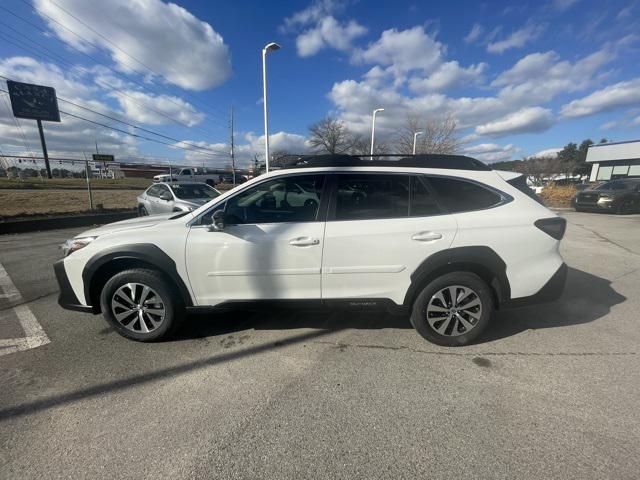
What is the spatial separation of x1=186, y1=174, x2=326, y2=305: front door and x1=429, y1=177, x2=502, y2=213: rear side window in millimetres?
1148

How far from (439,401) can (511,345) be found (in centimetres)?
125

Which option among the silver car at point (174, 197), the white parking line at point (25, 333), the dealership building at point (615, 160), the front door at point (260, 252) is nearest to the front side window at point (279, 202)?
the front door at point (260, 252)

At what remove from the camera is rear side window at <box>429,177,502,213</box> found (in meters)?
2.92

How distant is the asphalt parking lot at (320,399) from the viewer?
1.82m

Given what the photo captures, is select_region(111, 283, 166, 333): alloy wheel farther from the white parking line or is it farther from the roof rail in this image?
the roof rail

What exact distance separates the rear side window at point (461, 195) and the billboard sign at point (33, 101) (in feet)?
156

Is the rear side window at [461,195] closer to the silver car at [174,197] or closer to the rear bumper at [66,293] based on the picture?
the rear bumper at [66,293]

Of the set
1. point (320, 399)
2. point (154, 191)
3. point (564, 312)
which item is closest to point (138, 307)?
point (320, 399)

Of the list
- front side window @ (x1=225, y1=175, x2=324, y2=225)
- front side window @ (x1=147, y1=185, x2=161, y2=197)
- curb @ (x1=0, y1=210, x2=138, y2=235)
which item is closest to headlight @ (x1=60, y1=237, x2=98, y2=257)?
front side window @ (x1=225, y1=175, x2=324, y2=225)

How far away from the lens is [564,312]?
374cm

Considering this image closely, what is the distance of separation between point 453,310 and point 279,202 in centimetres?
202

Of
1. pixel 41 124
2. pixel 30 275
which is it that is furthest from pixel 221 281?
pixel 41 124

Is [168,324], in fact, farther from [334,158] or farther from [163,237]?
[334,158]

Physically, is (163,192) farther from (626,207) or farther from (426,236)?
(626,207)
